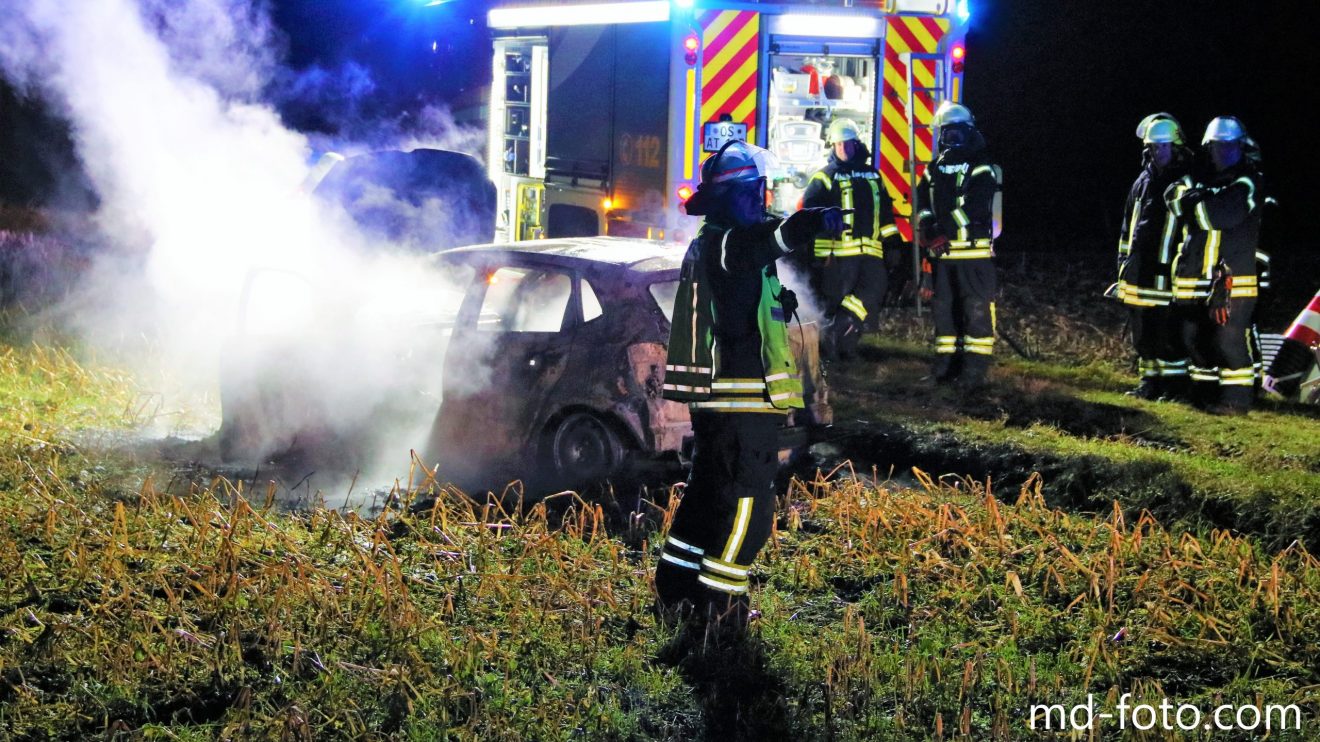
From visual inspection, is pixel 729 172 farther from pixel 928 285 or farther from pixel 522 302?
pixel 928 285

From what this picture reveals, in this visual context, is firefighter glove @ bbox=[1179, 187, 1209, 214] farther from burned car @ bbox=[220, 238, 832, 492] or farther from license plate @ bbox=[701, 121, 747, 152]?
license plate @ bbox=[701, 121, 747, 152]

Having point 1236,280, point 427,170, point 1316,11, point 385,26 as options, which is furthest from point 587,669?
point 385,26

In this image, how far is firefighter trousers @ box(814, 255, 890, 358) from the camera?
9.98 m

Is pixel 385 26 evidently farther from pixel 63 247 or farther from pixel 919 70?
pixel 919 70

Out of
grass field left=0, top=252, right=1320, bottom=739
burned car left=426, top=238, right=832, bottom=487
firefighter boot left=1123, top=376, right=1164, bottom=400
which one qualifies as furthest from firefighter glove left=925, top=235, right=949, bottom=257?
burned car left=426, top=238, right=832, bottom=487

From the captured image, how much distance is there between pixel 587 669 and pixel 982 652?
1.29 metres

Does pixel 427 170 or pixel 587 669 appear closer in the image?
pixel 587 669

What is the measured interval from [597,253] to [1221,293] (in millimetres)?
4078

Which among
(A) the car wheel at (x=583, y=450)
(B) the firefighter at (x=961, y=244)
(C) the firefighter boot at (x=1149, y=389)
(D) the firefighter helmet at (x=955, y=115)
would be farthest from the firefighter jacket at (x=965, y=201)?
(A) the car wheel at (x=583, y=450)

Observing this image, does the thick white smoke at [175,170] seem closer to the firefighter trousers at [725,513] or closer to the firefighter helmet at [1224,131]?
the firefighter trousers at [725,513]

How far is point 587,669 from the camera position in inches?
171

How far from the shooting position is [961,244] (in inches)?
359

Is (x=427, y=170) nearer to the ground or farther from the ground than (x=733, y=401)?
farther from the ground

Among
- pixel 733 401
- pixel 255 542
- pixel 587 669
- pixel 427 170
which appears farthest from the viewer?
pixel 427 170
